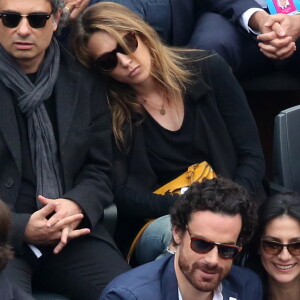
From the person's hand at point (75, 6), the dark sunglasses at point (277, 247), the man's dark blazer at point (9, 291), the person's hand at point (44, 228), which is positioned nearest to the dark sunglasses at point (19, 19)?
the person's hand at point (75, 6)

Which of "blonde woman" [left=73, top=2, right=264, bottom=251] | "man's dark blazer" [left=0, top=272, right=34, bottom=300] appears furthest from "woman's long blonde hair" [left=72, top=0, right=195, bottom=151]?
"man's dark blazer" [left=0, top=272, right=34, bottom=300]

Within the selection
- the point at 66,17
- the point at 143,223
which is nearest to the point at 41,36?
the point at 66,17

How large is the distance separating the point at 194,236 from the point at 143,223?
85 centimetres

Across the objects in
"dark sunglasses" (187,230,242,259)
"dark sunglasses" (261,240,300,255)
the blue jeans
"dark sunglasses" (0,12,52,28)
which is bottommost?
the blue jeans

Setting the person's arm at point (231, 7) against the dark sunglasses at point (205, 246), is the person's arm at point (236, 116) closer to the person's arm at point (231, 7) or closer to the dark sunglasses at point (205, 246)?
the person's arm at point (231, 7)

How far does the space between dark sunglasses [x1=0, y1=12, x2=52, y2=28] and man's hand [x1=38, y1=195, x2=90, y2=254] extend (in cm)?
65

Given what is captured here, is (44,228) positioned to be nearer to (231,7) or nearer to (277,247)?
(277,247)

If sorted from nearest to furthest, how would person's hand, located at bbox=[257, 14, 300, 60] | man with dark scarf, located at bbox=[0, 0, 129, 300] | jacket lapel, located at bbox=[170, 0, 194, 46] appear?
man with dark scarf, located at bbox=[0, 0, 129, 300] → person's hand, located at bbox=[257, 14, 300, 60] → jacket lapel, located at bbox=[170, 0, 194, 46]

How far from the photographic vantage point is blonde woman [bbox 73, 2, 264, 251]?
391cm

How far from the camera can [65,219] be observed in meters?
3.58

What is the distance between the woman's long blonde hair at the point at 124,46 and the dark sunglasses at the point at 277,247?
2.52 ft

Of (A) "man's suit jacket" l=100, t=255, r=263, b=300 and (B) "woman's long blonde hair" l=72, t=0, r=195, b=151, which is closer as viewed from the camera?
(A) "man's suit jacket" l=100, t=255, r=263, b=300

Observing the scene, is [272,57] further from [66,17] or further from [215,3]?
[66,17]

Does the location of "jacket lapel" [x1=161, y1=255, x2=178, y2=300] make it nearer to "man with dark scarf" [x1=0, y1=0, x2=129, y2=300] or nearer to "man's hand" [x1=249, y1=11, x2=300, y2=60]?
"man with dark scarf" [x1=0, y1=0, x2=129, y2=300]
